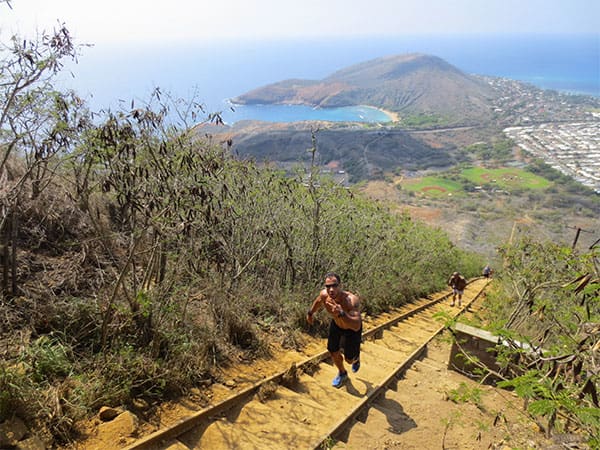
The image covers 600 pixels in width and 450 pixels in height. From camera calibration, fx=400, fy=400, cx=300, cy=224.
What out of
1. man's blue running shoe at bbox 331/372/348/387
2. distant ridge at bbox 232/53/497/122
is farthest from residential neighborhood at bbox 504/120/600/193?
man's blue running shoe at bbox 331/372/348/387

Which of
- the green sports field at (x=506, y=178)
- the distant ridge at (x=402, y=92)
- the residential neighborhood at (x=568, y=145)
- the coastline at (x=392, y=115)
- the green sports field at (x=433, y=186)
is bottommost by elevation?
the green sports field at (x=433, y=186)

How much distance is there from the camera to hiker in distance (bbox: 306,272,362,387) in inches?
194

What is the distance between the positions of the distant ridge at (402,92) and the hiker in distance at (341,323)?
4228 inches

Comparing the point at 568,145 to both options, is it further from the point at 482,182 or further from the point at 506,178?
the point at 482,182

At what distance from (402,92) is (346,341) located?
460 feet

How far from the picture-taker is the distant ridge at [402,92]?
119m

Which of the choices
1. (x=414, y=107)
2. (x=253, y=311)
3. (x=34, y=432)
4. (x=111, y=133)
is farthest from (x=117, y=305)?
(x=414, y=107)

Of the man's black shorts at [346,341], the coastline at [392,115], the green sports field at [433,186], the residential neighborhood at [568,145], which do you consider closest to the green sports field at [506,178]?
the green sports field at [433,186]

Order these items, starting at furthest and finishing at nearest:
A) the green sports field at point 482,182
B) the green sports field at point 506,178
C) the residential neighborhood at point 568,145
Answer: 1. the residential neighborhood at point 568,145
2. the green sports field at point 506,178
3. the green sports field at point 482,182

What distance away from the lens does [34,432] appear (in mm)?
3223

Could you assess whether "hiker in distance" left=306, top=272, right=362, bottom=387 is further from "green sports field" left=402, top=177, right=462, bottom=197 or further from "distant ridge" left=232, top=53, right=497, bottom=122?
"distant ridge" left=232, top=53, right=497, bottom=122

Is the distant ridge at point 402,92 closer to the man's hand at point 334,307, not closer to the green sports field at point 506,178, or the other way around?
the green sports field at point 506,178

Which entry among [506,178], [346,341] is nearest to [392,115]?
[506,178]

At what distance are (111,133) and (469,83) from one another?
16344 cm
